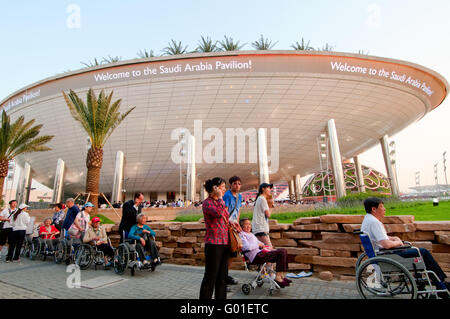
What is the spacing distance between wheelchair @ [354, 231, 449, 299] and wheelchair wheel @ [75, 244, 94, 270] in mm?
5775

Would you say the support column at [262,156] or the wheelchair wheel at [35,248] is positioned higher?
the support column at [262,156]

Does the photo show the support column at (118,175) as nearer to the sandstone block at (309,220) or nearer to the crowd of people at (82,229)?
the crowd of people at (82,229)

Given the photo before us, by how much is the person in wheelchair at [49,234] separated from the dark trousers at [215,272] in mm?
6844

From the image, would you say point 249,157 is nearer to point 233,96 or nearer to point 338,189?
point 233,96

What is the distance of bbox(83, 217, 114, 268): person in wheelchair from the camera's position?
6.08m

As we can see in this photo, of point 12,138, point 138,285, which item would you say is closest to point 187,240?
point 138,285

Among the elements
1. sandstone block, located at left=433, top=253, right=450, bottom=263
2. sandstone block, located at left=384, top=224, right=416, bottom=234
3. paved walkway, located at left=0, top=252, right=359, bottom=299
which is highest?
sandstone block, located at left=384, top=224, right=416, bottom=234

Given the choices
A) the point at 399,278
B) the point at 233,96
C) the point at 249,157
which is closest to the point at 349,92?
the point at 233,96

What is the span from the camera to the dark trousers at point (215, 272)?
2826mm

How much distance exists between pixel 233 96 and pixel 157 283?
20646 millimetres

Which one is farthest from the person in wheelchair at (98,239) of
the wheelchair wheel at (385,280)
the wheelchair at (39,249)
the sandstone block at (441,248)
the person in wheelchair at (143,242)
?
the sandstone block at (441,248)

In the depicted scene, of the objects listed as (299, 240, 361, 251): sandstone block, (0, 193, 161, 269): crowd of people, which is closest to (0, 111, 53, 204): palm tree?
(0, 193, 161, 269): crowd of people

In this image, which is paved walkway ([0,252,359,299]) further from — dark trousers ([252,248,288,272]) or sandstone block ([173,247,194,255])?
sandstone block ([173,247,194,255])
